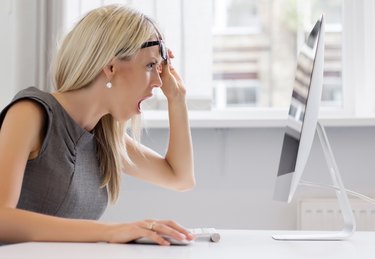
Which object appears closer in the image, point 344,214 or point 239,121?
point 344,214

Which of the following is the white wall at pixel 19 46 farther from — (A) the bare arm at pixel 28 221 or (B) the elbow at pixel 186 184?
(A) the bare arm at pixel 28 221

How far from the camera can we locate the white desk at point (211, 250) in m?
1.15

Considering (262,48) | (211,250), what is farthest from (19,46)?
(211,250)

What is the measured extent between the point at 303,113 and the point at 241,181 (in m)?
1.32

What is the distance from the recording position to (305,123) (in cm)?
131

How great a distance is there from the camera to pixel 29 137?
4.99 feet

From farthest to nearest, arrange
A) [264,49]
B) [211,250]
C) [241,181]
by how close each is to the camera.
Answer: [264,49] < [241,181] < [211,250]

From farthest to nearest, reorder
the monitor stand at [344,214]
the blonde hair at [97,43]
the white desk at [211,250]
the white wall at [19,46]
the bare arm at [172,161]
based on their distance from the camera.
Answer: the white wall at [19,46] → the bare arm at [172,161] → the blonde hair at [97,43] → the monitor stand at [344,214] → the white desk at [211,250]

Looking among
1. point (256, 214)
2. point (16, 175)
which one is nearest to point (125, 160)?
point (16, 175)

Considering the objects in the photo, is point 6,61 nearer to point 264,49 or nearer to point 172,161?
point 172,161

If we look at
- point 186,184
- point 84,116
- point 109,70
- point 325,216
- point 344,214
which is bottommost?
point 325,216

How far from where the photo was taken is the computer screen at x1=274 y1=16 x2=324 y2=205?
4.28ft

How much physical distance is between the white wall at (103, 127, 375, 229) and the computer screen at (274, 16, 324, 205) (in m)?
1.16

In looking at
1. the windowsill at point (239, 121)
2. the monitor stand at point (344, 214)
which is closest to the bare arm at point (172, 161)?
the windowsill at point (239, 121)
